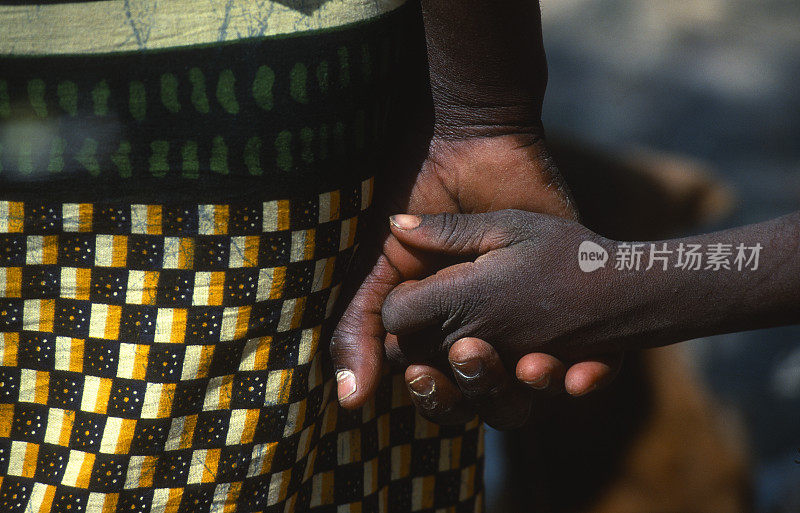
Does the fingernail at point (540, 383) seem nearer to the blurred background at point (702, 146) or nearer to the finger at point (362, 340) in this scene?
the finger at point (362, 340)

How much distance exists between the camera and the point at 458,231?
A: 0.86m

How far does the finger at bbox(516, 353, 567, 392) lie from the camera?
86 centimetres

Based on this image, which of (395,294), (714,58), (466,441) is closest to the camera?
(395,294)

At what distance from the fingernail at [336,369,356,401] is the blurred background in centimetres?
111

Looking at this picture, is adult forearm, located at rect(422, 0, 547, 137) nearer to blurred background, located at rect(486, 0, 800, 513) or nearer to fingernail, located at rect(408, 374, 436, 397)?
fingernail, located at rect(408, 374, 436, 397)

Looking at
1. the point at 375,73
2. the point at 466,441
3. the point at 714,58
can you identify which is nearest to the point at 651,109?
the point at 714,58

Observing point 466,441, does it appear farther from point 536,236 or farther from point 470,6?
point 470,6

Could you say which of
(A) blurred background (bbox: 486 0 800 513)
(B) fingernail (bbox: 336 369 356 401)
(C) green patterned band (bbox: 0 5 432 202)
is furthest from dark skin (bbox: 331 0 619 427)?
(A) blurred background (bbox: 486 0 800 513)

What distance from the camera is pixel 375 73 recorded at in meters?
0.75

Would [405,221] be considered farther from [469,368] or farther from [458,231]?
[469,368]

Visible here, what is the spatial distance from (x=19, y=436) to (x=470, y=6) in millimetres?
626

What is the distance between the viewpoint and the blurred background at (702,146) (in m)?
1.75

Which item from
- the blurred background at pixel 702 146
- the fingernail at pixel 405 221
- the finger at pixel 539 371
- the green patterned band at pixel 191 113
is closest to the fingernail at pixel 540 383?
the finger at pixel 539 371

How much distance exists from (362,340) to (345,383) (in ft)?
0.17
